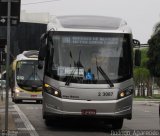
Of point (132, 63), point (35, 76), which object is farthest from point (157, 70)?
point (132, 63)

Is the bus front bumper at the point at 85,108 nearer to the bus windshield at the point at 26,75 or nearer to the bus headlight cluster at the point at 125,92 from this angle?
the bus headlight cluster at the point at 125,92

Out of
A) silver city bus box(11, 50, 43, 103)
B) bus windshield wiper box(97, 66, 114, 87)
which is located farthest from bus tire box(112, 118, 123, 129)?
silver city bus box(11, 50, 43, 103)

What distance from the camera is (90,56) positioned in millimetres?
17000

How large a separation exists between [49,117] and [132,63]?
2991 millimetres

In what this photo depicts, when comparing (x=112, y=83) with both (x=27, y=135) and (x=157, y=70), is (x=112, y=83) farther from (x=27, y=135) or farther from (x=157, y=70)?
(x=157, y=70)

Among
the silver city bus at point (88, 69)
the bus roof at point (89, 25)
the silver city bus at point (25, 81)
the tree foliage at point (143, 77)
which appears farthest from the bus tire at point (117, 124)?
the tree foliage at point (143, 77)

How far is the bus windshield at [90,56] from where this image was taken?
55.1ft

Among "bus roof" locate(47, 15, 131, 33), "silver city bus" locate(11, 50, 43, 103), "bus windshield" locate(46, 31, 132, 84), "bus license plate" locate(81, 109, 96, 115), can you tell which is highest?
"bus roof" locate(47, 15, 131, 33)

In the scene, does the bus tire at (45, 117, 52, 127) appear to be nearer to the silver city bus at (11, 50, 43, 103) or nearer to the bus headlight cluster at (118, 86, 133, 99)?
the bus headlight cluster at (118, 86, 133, 99)

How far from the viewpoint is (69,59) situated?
16.9 meters

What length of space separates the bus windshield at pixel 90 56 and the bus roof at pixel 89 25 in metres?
0.16

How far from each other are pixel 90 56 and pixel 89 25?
3.16 ft

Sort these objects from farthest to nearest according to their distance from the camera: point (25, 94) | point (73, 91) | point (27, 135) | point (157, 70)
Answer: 1. point (157, 70)
2. point (25, 94)
3. point (73, 91)
4. point (27, 135)

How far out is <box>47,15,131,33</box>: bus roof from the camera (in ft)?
56.2
